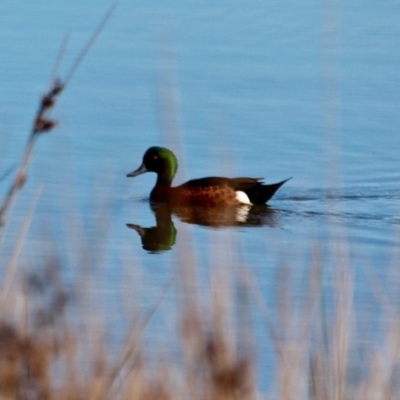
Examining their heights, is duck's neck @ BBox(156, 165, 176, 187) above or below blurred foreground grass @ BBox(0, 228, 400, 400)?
below

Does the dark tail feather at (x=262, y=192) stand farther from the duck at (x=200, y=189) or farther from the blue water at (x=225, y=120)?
the blue water at (x=225, y=120)

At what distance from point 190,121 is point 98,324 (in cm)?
631

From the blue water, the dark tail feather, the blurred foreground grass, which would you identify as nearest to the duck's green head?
the blue water

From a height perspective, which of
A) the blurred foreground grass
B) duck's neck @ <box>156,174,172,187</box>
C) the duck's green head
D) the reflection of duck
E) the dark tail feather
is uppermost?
the blurred foreground grass

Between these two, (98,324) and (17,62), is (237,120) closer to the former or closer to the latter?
(17,62)

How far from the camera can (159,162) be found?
8.84m

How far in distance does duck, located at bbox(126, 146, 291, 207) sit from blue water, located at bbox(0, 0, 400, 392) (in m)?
0.13

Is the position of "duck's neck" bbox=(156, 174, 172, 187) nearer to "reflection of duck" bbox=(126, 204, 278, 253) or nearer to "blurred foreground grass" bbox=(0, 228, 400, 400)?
"reflection of duck" bbox=(126, 204, 278, 253)

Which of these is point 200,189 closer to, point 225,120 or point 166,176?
point 166,176

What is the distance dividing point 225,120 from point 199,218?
144 cm

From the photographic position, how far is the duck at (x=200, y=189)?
822 centimetres

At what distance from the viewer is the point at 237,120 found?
31.8 ft

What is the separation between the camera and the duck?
8224 millimetres

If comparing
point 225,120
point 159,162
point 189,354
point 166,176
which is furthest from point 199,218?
point 189,354
